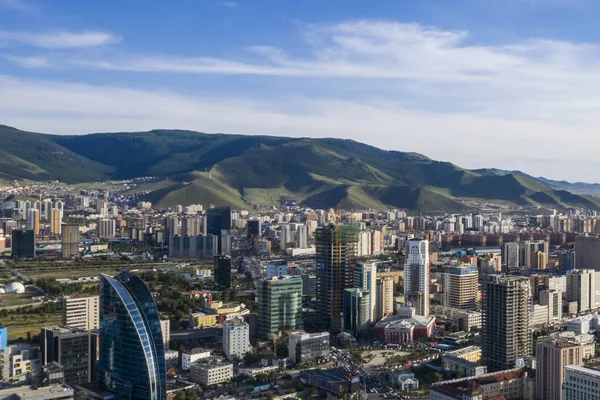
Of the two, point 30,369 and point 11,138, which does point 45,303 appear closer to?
point 30,369

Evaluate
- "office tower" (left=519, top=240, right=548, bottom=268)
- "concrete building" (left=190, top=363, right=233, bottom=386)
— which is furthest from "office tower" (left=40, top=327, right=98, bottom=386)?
"office tower" (left=519, top=240, right=548, bottom=268)

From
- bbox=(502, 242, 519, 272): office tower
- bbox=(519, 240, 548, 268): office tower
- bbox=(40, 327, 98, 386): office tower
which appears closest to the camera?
bbox=(40, 327, 98, 386): office tower

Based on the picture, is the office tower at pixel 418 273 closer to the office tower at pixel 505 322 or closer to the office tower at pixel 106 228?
the office tower at pixel 505 322

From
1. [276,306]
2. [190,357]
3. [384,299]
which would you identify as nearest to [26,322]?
[190,357]

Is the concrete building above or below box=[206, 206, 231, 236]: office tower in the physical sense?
below

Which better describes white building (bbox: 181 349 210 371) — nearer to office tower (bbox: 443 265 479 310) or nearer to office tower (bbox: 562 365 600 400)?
office tower (bbox: 562 365 600 400)

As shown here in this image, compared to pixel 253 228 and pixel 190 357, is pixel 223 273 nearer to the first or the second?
pixel 190 357

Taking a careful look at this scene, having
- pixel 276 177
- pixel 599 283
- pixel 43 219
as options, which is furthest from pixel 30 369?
pixel 276 177

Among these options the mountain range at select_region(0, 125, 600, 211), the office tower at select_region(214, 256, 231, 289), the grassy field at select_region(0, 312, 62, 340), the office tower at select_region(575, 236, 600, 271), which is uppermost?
the mountain range at select_region(0, 125, 600, 211)
